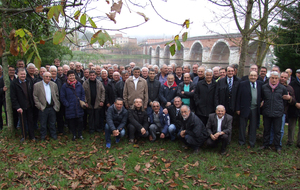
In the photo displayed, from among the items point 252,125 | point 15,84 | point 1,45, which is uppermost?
point 1,45

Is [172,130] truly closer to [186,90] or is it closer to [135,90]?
[186,90]

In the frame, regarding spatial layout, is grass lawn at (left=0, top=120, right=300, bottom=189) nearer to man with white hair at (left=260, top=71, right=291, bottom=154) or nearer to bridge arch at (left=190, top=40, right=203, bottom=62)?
man with white hair at (left=260, top=71, right=291, bottom=154)

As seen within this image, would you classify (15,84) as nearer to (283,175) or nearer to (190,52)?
(283,175)

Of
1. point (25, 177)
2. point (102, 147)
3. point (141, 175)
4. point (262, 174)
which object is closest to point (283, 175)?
point (262, 174)

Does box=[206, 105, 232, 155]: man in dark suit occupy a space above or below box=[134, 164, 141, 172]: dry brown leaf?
above

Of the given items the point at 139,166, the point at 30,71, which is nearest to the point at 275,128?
the point at 139,166

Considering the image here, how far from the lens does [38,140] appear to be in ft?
18.6

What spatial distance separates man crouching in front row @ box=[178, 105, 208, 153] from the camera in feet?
16.5

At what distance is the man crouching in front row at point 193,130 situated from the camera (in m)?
5.04

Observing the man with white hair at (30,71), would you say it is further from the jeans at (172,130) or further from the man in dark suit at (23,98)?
the jeans at (172,130)

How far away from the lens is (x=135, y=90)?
595cm

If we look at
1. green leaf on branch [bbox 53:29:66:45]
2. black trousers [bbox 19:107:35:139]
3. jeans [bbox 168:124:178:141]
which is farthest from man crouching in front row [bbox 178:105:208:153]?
black trousers [bbox 19:107:35:139]

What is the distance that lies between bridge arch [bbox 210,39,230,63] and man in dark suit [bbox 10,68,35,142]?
31382mm

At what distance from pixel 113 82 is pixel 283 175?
5001 millimetres
